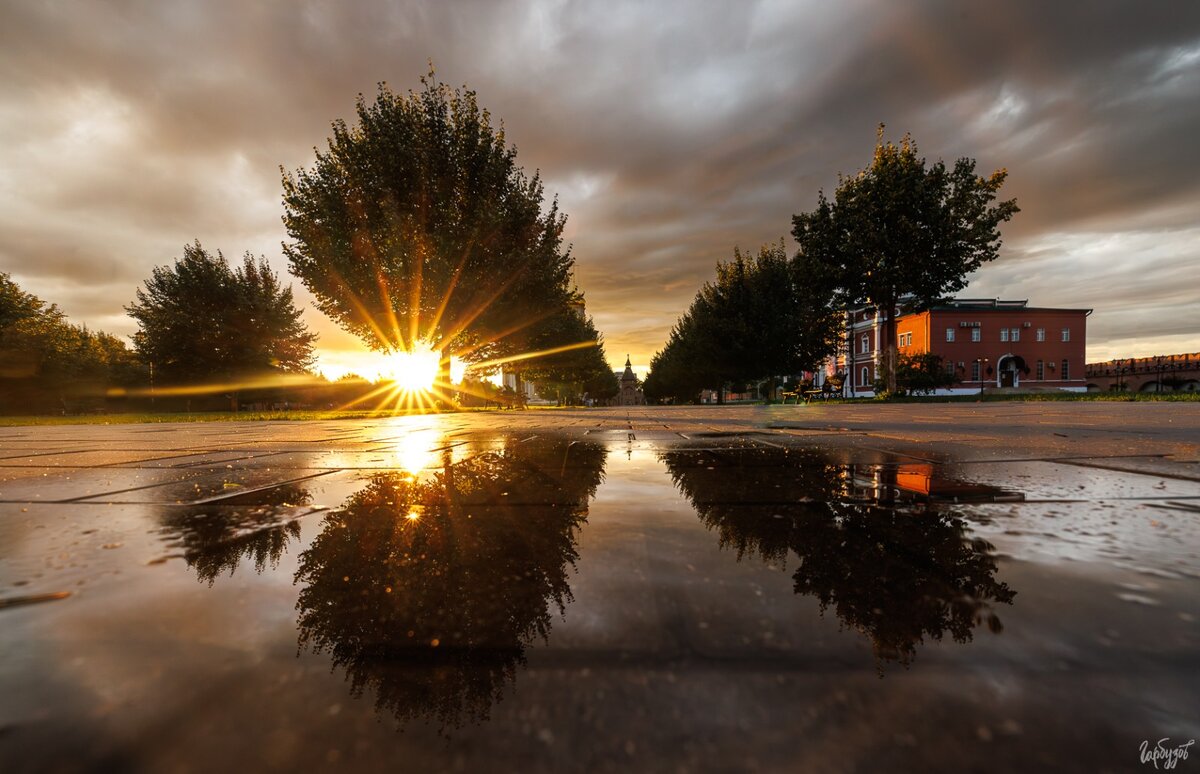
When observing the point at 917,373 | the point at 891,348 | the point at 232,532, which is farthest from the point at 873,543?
the point at 917,373

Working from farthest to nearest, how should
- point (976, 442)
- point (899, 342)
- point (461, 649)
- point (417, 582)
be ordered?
1. point (899, 342)
2. point (976, 442)
3. point (417, 582)
4. point (461, 649)

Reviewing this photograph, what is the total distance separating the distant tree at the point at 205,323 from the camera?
2941cm

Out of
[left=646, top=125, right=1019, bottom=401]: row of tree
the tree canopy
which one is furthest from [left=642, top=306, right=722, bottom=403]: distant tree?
[left=646, top=125, right=1019, bottom=401]: row of tree

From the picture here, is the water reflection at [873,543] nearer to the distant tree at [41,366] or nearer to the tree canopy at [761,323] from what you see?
the tree canopy at [761,323]

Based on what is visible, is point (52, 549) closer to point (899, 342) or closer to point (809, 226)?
point (809, 226)

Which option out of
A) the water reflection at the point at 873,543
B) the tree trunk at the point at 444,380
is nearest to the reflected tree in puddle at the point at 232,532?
the water reflection at the point at 873,543

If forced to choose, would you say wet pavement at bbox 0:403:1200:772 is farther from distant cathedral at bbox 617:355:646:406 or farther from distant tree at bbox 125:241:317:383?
distant cathedral at bbox 617:355:646:406

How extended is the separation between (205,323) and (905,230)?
4015 centimetres

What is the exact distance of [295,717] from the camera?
708 mm

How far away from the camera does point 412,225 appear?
17.6 meters

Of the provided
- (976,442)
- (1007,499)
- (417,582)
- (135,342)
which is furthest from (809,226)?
(135,342)

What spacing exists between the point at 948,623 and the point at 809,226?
2862cm

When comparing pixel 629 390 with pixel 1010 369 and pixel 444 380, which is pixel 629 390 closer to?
pixel 1010 369

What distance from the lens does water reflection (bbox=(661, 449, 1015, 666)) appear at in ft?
3.28
